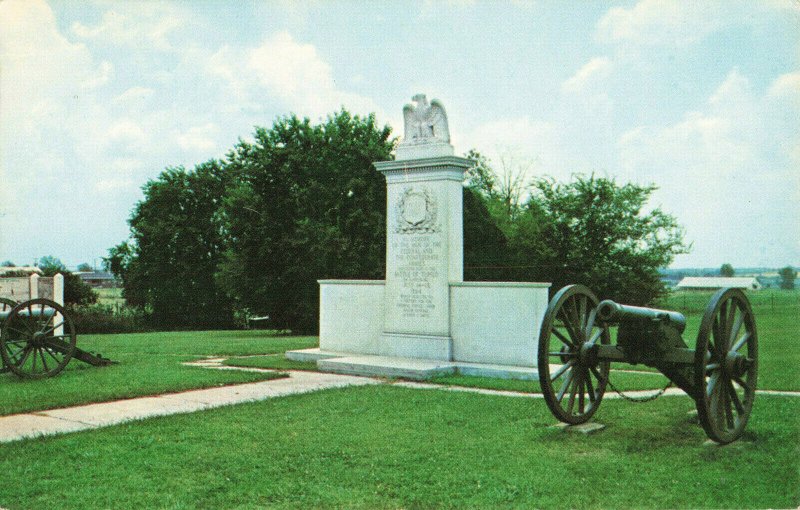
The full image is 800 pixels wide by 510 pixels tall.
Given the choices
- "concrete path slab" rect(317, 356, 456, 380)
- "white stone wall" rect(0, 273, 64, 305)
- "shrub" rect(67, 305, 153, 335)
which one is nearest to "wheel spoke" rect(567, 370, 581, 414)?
"concrete path slab" rect(317, 356, 456, 380)

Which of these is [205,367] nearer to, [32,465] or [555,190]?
[32,465]

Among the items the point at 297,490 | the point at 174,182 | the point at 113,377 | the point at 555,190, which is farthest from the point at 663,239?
the point at 297,490

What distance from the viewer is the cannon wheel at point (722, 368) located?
5.92 metres

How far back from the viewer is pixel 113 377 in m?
10.9

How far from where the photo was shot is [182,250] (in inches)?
1642

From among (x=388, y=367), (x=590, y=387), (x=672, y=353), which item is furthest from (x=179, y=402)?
(x=672, y=353)

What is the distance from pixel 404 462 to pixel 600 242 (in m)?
30.7

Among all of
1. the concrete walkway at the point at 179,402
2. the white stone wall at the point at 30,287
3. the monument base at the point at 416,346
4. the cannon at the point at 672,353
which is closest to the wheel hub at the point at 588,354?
the cannon at the point at 672,353

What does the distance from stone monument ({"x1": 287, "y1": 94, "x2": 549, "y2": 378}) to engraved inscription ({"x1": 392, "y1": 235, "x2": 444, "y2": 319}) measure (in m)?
0.02

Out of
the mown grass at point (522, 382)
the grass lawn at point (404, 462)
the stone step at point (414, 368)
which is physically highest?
the stone step at point (414, 368)

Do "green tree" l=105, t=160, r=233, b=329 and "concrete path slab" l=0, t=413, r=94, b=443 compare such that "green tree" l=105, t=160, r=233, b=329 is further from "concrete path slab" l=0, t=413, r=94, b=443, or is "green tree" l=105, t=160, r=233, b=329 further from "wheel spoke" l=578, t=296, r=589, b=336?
"wheel spoke" l=578, t=296, r=589, b=336

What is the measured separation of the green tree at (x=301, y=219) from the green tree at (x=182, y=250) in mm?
12243

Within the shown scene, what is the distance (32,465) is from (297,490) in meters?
2.35

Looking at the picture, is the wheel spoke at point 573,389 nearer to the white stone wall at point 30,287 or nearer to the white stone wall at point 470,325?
the white stone wall at point 470,325
